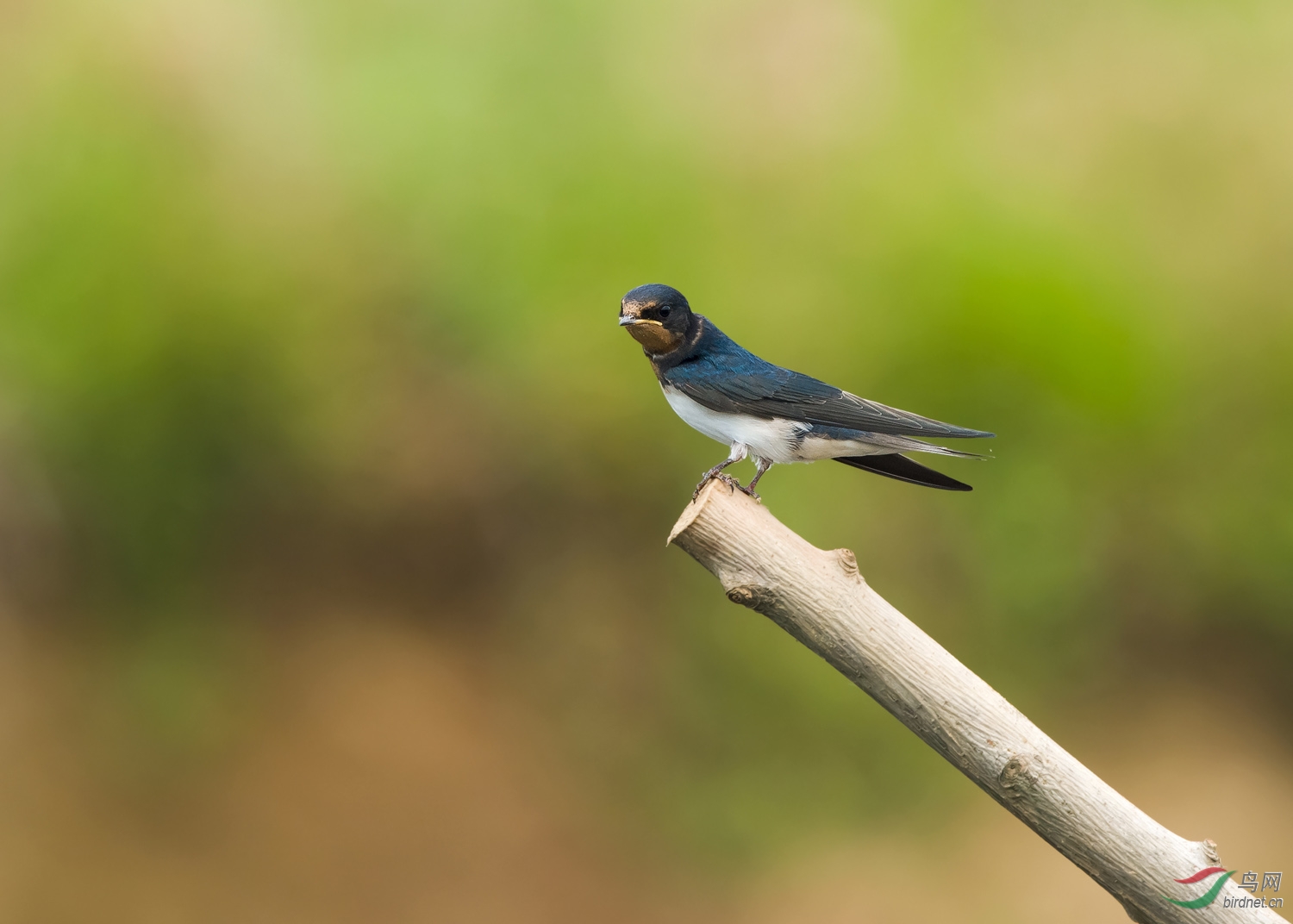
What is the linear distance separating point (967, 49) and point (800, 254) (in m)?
0.67

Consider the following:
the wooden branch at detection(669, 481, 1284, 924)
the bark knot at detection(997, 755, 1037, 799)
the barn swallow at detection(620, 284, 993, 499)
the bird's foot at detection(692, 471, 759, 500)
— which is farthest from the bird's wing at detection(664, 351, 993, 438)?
the bark knot at detection(997, 755, 1037, 799)

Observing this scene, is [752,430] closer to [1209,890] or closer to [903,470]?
[903,470]

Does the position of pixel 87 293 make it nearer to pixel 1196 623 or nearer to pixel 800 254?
pixel 800 254

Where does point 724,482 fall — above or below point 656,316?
below

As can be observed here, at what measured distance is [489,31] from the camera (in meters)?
2.45

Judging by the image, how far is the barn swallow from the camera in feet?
3.93

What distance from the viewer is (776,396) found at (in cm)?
124

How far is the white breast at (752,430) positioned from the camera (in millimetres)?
1232

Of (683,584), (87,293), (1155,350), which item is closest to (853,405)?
(683,584)

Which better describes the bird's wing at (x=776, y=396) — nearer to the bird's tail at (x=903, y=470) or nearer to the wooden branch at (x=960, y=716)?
the bird's tail at (x=903, y=470)

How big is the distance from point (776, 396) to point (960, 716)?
444 millimetres

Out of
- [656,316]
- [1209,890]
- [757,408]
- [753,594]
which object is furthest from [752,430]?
[1209,890]

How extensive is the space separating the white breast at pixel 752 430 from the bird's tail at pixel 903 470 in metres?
0.09

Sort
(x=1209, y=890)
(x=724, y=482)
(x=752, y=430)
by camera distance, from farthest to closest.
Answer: (x=752, y=430)
(x=724, y=482)
(x=1209, y=890)
